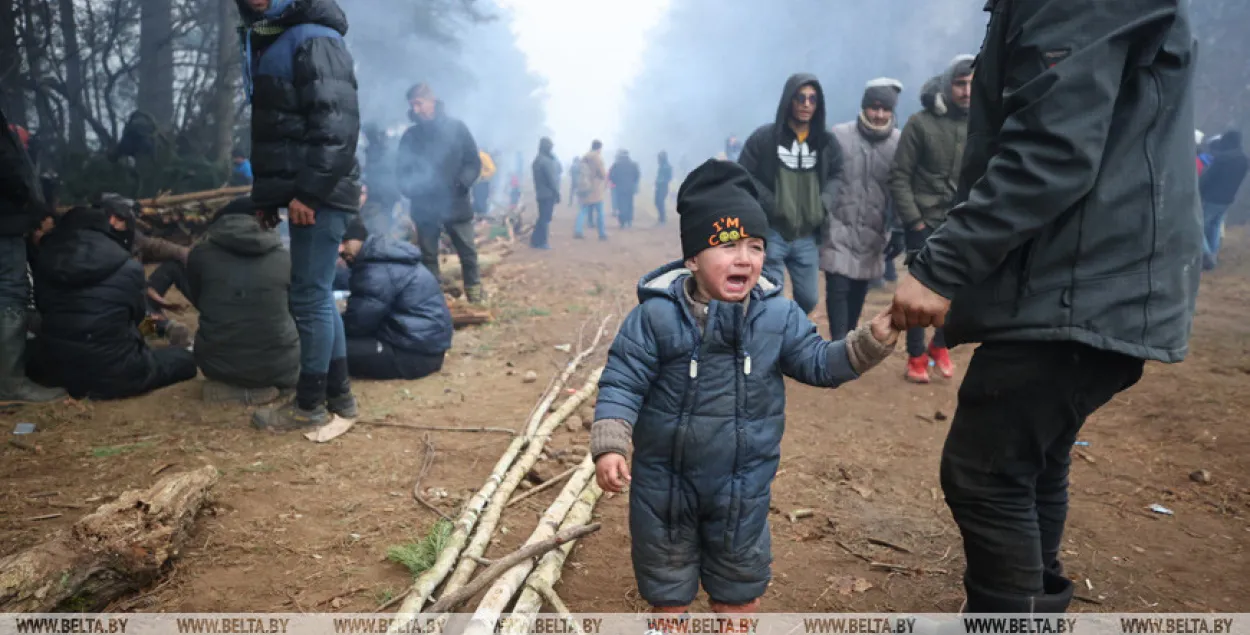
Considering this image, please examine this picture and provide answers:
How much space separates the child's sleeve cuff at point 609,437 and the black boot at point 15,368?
4351mm

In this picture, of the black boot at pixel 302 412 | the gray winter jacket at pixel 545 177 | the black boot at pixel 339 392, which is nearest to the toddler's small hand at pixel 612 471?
the black boot at pixel 302 412

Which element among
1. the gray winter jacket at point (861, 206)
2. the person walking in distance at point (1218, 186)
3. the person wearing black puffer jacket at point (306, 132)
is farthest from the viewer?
the person walking in distance at point (1218, 186)

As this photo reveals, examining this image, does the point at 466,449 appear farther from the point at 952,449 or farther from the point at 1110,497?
the point at 1110,497

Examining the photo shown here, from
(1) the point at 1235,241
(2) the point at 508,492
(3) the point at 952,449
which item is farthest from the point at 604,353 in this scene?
(1) the point at 1235,241

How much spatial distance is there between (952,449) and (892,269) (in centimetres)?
781

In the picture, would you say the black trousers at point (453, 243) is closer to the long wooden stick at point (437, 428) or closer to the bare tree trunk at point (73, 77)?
the long wooden stick at point (437, 428)

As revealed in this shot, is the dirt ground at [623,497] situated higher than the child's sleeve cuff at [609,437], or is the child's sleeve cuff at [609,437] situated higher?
the child's sleeve cuff at [609,437]

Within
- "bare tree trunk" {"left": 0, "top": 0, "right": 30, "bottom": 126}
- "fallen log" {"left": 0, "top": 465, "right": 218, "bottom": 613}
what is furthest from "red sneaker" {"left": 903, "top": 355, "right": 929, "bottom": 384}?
"bare tree trunk" {"left": 0, "top": 0, "right": 30, "bottom": 126}

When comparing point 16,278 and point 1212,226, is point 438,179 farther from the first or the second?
point 1212,226

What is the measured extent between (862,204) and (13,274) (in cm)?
565

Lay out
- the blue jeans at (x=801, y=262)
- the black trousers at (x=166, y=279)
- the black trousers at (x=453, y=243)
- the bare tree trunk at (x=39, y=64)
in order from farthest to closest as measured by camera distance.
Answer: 1. the bare tree trunk at (x=39, y=64)
2. the black trousers at (x=453, y=243)
3. the black trousers at (x=166, y=279)
4. the blue jeans at (x=801, y=262)

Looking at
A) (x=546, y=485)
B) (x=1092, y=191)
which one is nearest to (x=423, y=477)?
(x=546, y=485)

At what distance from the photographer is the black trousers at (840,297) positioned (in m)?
5.48

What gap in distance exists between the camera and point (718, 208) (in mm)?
2178
